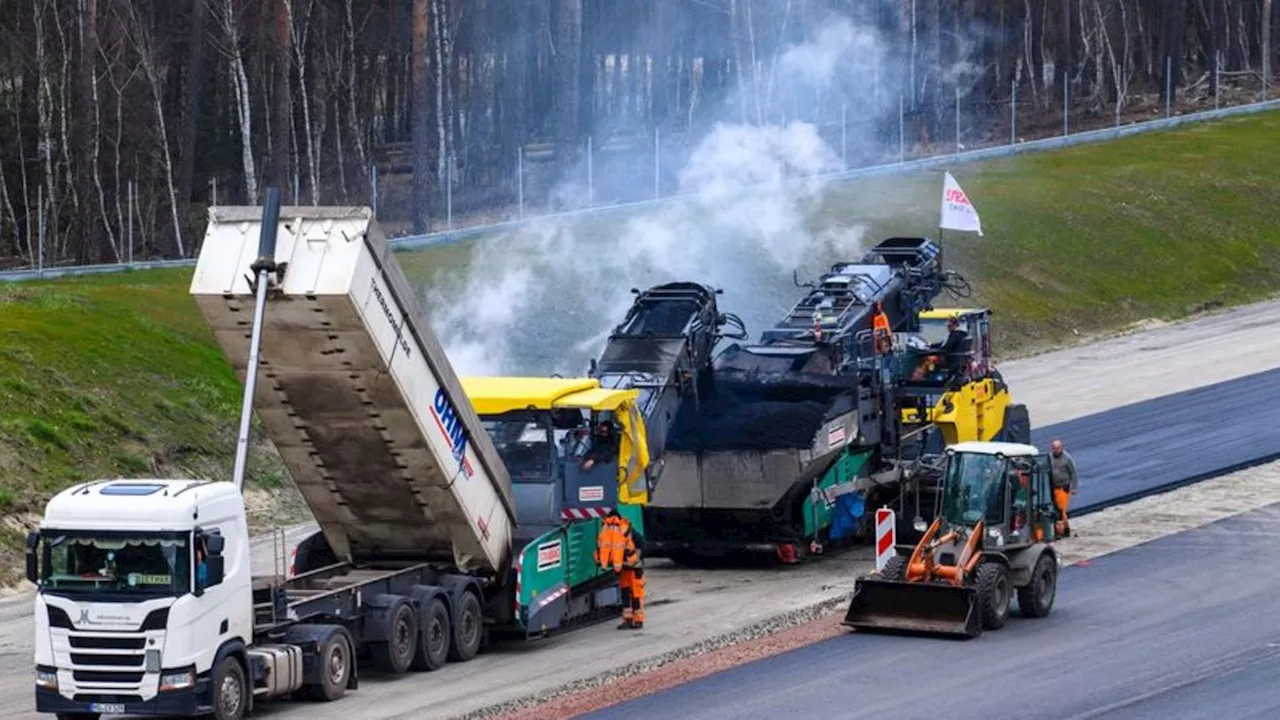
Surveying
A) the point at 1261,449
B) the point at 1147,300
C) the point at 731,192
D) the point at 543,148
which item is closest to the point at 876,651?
the point at 1261,449

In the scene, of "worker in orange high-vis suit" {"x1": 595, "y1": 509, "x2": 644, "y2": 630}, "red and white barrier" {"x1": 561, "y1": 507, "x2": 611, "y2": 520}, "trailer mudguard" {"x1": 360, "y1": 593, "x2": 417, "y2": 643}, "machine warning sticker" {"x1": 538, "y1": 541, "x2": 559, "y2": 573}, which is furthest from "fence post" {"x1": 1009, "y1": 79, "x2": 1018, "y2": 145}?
"trailer mudguard" {"x1": 360, "y1": 593, "x2": 417, "y2": 643}

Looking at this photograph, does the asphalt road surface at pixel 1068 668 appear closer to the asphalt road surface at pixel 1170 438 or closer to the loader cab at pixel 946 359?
the loader cab at pixel 946 359

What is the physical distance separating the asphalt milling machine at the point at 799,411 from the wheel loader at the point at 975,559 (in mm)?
2848

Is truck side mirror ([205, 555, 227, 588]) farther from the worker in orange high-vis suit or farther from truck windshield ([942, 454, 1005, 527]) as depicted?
truck windshield ([942, 454, 1005, 527])

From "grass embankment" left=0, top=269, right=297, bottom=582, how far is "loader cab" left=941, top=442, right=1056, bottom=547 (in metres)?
12.5

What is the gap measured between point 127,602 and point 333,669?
8.21ft

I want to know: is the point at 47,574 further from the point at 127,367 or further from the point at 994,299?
the point at 994,299

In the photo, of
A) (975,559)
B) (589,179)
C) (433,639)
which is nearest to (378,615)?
(433,639)

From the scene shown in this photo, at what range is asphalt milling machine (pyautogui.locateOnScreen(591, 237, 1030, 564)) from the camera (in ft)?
88.0

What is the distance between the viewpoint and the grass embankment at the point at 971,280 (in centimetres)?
3269

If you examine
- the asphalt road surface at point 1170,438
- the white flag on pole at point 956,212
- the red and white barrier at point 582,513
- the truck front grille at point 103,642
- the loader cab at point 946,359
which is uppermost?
the white flag on pole at point 956,212

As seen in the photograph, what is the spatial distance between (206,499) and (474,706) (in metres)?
3.24

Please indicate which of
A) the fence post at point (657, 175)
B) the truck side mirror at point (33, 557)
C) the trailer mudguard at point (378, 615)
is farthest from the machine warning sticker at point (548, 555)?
the fence post at point (657, 175)

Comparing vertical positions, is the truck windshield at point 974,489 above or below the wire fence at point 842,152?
below
